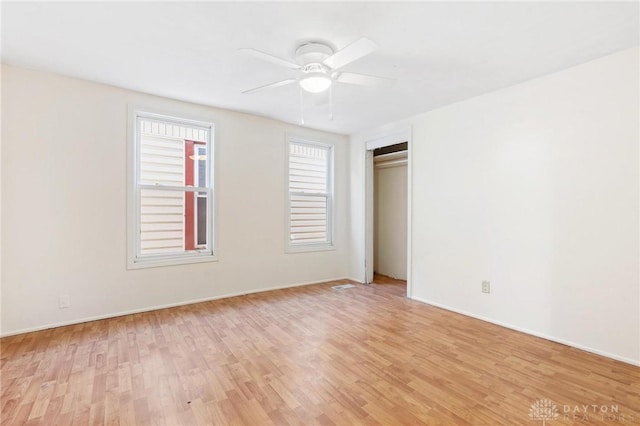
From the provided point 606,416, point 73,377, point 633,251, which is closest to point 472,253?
point 633,251

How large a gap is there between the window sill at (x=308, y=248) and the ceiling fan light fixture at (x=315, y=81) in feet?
8.94

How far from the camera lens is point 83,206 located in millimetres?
3129

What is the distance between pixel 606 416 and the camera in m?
1.73

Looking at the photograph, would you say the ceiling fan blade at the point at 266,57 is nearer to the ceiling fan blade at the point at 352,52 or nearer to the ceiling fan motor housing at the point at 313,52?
the ceiling fan motor housing at the point at 313,52

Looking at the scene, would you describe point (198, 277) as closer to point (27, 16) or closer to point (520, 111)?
point (27, 16)

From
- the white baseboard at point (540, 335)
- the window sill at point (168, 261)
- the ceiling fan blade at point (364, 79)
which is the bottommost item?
the white baseboard at point (540, 335)

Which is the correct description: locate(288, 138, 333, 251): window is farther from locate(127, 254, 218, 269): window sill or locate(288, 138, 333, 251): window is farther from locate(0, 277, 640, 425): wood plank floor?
locate(0, 277, 640, 425): wood plank floor

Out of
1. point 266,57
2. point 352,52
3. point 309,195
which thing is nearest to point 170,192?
point 309,195

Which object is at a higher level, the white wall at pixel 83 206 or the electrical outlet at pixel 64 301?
the white wall at pixel 83 206

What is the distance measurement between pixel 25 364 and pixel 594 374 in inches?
164

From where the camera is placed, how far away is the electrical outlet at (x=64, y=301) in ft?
9.89

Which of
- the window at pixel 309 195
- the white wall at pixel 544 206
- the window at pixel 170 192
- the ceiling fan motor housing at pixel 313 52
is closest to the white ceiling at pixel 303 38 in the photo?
the ceiling fan motor housing at pixel 313 52

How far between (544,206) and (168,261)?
160 inches

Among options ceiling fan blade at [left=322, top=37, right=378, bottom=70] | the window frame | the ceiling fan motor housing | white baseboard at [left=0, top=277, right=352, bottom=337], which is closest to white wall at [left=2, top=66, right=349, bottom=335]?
white baseboard at [left=0, top=277, right=352, bottom=337]
